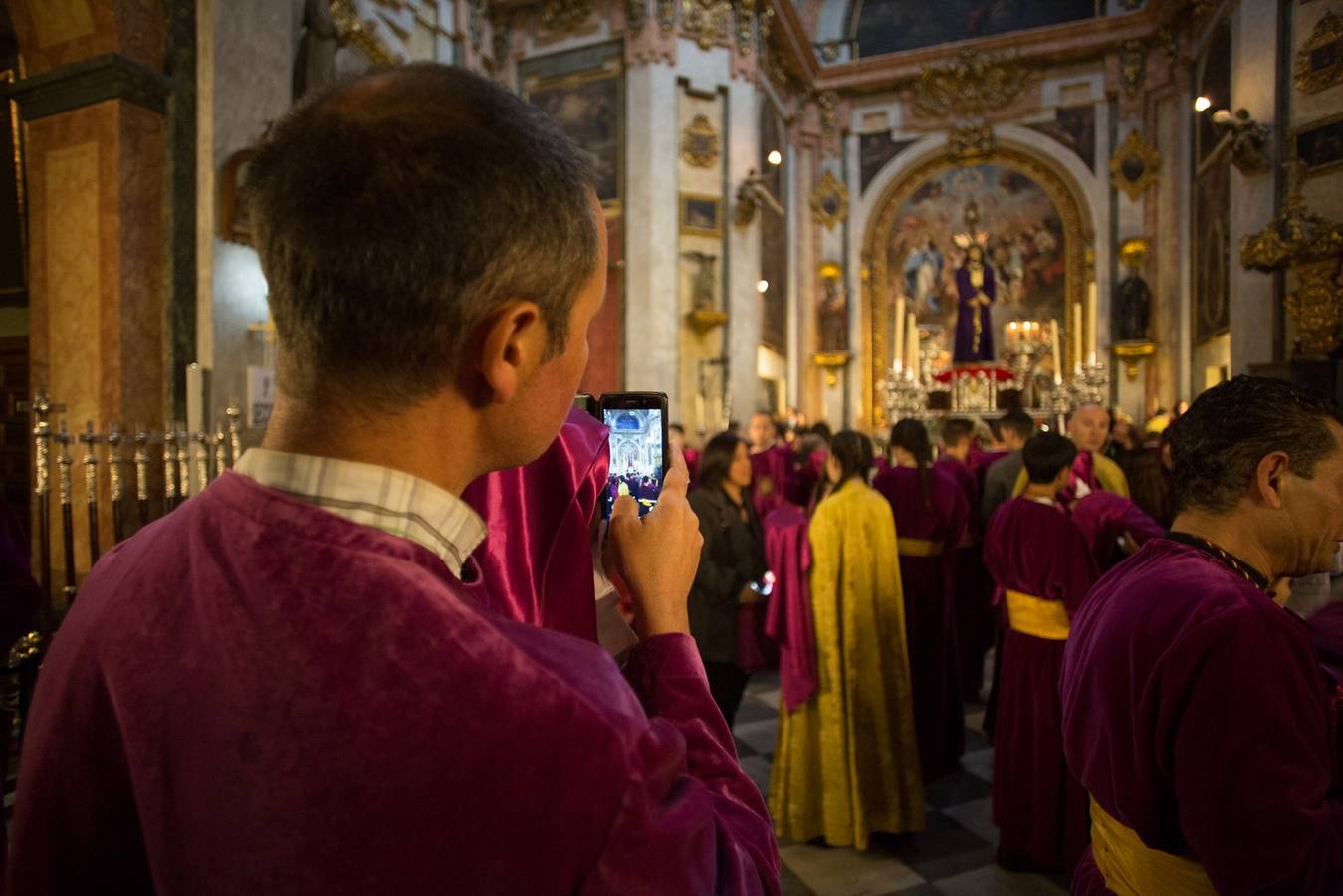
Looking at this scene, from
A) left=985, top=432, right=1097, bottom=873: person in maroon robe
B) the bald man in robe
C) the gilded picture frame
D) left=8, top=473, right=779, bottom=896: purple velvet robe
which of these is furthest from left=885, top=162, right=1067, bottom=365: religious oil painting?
left=8, top=473, right=779, bottom=896: purple velvet robe

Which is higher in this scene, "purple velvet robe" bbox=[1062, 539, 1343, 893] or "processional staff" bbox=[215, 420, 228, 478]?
"processional staff" bbox=[215, 420, 228, 478]

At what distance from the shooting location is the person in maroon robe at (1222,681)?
4.71ft

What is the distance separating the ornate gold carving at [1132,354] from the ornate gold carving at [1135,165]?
2814 mm

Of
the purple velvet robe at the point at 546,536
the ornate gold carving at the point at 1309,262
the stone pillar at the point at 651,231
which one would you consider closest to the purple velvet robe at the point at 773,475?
the stone pillar at the point at 651,231

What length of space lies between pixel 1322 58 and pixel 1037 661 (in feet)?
28.6

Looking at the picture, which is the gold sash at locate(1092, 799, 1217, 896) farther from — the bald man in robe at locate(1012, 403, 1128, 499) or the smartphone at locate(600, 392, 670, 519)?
the bald man in robe at locate(1012, 403, 1128, 499)

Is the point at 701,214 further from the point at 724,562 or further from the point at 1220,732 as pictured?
the point at 1220,732

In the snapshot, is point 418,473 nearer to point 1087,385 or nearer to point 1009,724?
point 1009,724

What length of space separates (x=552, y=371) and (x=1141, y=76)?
60.4 feet

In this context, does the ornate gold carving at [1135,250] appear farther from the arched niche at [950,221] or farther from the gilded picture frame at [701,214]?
the gilded picture frame at [701,214]

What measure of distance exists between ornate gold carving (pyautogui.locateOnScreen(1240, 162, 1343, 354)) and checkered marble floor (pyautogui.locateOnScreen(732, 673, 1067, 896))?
6121mm

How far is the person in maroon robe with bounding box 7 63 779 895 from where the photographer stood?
63cm

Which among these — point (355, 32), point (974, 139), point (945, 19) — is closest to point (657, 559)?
point (355, 32)

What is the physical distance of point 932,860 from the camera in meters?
3.82
